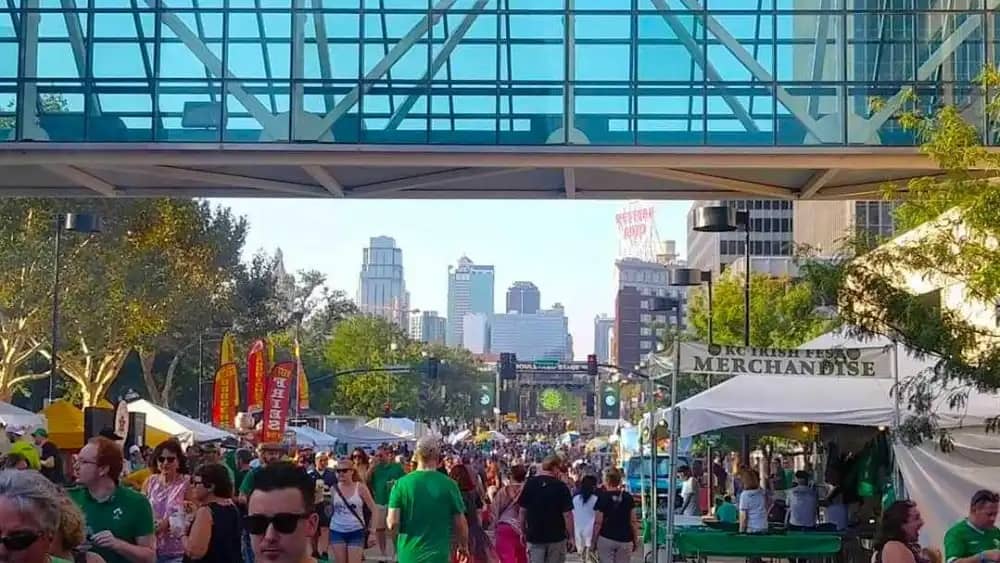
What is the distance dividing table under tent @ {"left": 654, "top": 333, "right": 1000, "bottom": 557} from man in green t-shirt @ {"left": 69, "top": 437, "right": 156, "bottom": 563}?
8920mm

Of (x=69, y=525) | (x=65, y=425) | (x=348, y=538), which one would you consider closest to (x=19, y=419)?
(x=65, y=425)

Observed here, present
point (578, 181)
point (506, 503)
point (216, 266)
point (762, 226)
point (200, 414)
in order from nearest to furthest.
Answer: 1. point (506, 503)
2. point (578, 181)
3. point (216, 266)
4. point (200, 414)
5. point (762, 226)

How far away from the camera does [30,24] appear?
929 inches

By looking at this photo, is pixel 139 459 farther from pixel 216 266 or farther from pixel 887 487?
pixel 216 266

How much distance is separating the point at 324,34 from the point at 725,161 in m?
6.69

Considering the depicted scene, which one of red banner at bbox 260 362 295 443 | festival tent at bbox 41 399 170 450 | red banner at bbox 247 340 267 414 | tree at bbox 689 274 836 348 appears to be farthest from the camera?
tree at bbox 689 274 836 348

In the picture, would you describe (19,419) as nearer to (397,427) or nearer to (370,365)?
(397,427)

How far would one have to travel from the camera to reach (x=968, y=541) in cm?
1103

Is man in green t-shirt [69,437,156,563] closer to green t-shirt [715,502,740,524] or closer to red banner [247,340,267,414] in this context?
green t-shirt [715,502,740,524]

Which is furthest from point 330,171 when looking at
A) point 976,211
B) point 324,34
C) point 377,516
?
point 976,211

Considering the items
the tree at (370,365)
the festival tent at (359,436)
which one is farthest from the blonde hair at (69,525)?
the tree at (370,365)

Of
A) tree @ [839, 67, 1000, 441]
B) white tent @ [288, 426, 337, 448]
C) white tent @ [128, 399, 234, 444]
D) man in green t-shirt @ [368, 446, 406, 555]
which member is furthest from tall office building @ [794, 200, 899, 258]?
tree @ [839, 67, 1000, 441]

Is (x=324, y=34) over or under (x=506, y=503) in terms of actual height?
over

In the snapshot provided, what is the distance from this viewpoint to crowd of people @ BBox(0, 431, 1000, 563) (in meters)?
4.59
